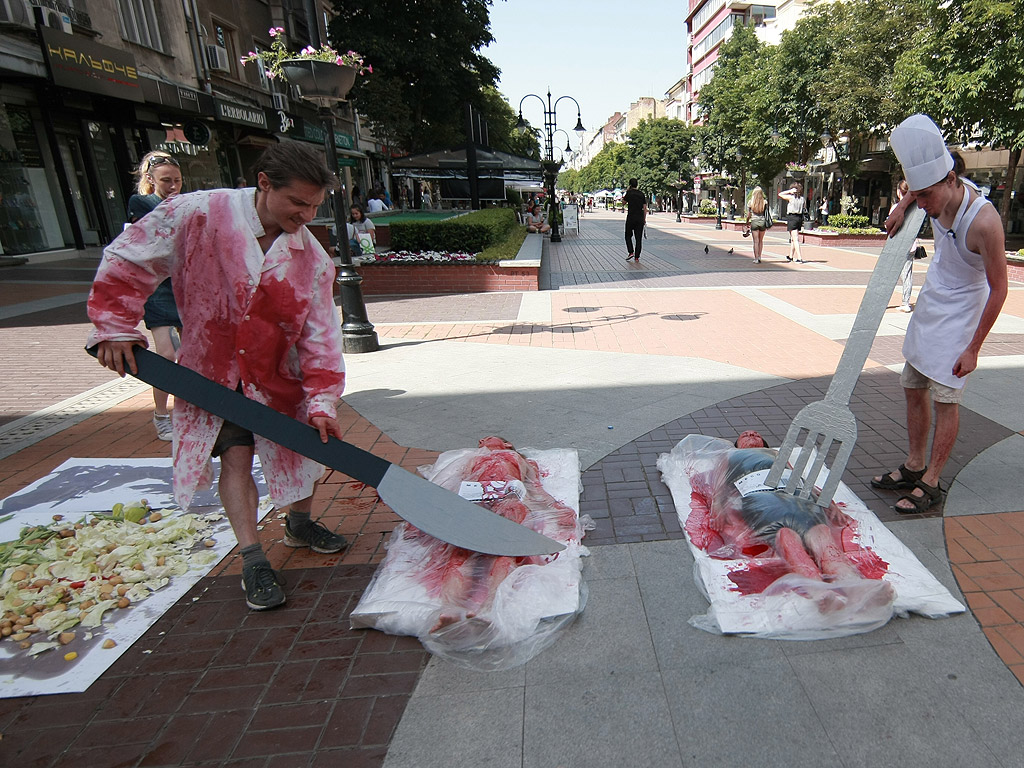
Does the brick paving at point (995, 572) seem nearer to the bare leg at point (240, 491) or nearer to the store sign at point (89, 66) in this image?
the bare leg at point (240, 491)

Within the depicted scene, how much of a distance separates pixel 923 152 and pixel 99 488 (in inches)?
193

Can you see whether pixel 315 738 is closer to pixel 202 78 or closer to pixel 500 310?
pixel 500 310

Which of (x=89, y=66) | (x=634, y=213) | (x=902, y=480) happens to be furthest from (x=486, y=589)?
(x=89, y=66)

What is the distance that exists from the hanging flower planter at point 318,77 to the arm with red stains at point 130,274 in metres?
4.39

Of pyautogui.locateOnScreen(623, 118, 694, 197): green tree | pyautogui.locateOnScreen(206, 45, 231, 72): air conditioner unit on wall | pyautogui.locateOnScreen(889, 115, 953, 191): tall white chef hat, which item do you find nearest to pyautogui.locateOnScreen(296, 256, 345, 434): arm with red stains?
pyautogui.locateOnScreen(889, 115, 953, 191): tall white chef hat

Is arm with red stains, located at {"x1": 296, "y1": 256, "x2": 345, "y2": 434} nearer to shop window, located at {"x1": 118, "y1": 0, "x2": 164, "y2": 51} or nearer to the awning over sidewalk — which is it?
the awning over sidewalk

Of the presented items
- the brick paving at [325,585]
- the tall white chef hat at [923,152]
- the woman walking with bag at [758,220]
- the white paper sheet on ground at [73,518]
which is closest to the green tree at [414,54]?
the woman walking with bag at [758,220]

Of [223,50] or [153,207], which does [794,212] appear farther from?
[223,50]

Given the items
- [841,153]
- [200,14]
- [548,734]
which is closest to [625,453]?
[548,734]

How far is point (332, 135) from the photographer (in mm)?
6645

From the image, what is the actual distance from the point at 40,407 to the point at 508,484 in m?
4.88

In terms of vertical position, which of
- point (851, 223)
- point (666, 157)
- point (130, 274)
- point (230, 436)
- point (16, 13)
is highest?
point (16, 13)

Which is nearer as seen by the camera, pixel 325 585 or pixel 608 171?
pixel 325 585

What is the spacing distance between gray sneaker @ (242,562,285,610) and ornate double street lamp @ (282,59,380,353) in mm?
3895
